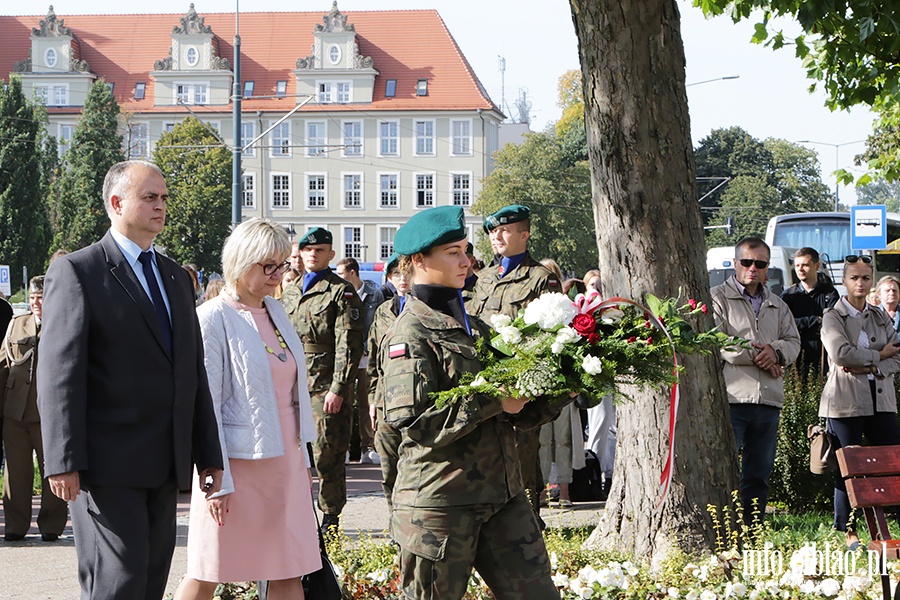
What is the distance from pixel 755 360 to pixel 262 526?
4.14 metres

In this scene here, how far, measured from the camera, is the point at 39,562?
7.77 m

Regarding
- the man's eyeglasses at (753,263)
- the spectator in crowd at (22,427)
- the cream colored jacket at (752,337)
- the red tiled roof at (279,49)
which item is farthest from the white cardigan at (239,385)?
the red tiled roof at (279,49)

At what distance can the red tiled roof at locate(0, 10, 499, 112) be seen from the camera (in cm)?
8638

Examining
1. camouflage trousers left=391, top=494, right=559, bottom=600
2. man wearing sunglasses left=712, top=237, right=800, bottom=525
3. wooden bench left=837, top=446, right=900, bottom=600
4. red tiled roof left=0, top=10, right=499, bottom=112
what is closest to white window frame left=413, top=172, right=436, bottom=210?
red tiled roof left=0, top=10, right=499, bottom=112

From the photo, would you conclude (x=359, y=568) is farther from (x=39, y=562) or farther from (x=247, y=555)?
(x=39, y=562)

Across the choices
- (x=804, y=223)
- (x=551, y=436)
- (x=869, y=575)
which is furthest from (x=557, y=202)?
(x=869, y=575)

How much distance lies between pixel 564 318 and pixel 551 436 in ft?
19.8

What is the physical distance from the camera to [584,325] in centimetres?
405

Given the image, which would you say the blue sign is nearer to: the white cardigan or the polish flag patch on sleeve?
the white cardigan

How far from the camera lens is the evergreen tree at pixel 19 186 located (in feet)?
233

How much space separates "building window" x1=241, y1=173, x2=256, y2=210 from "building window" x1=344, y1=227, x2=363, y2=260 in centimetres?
695

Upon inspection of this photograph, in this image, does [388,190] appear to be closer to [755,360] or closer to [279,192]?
[279,192]

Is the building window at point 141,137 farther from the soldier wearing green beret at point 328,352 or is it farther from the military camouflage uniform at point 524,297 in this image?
the military camouflage uniform at point 524,297

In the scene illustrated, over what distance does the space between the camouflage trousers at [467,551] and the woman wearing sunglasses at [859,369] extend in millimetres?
4832
